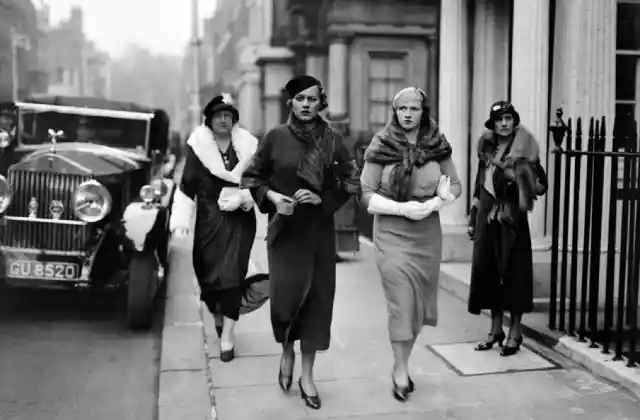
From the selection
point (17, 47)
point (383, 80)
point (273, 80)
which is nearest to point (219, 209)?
point (383, 80)

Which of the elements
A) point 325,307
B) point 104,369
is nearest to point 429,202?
point 325,307

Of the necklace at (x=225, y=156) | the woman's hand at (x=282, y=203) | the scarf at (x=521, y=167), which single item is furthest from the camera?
the necklace at (x=225, y=156)

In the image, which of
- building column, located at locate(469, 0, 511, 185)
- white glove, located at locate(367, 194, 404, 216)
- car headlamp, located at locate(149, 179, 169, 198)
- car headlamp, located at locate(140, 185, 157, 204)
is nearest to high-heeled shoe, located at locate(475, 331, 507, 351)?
white glove, located at locate(367, 194, 404, 216)

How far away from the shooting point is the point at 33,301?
7.78 m

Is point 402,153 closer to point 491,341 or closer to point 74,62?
point 491,341

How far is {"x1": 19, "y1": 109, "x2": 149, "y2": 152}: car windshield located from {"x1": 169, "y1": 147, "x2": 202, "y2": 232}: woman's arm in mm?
3228

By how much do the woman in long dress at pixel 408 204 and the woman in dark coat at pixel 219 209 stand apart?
1290 mm

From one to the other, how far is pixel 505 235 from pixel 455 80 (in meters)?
4.02

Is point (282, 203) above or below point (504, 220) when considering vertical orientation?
above

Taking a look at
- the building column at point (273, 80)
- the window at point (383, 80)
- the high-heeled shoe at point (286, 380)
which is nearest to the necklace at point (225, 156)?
the high-heeled shoe at point (286, 380)

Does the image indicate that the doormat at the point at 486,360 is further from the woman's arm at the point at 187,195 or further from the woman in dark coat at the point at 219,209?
the woman's arm at the point at 187,195

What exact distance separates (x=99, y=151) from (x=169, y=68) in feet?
184

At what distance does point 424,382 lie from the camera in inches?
192

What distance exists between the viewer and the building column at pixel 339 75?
15141 mm
